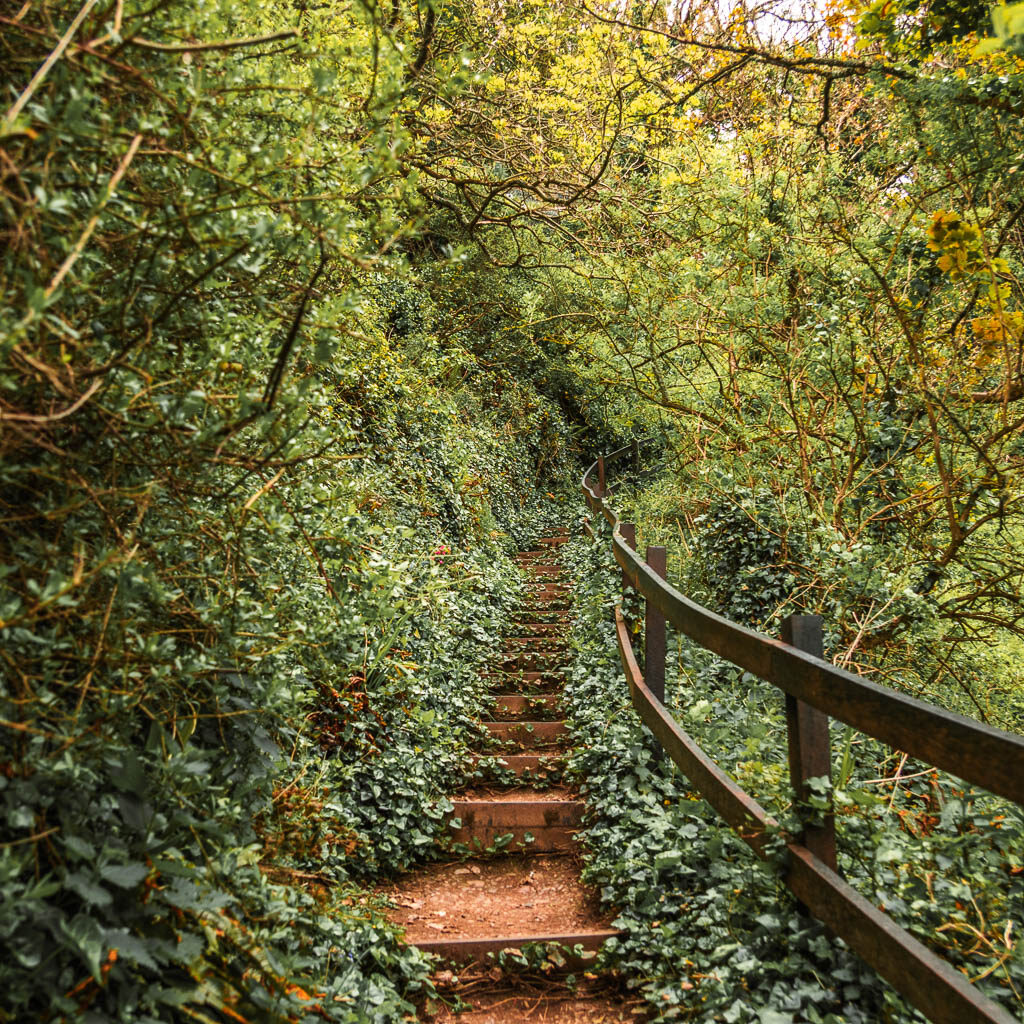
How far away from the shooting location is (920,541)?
6145 millimetres

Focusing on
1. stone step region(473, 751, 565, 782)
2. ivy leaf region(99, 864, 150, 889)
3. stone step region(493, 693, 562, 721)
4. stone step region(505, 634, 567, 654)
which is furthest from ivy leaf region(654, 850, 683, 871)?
stone step region(505, 634, 567, 654)

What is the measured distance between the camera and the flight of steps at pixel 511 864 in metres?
3.84

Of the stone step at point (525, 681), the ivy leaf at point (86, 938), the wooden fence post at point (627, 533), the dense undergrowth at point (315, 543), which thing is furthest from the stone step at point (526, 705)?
the ivy leaf at point (86, 938)

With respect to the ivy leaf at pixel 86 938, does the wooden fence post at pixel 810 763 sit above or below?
below

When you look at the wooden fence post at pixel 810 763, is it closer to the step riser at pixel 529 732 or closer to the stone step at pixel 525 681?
the step riser at pixel 529 732

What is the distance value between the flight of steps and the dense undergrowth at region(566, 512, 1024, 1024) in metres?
0.22

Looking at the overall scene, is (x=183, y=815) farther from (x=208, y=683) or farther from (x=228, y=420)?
(x=228, y=420)

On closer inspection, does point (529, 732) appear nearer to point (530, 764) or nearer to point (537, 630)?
point (530, 764)

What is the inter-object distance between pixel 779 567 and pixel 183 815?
5.27 meters

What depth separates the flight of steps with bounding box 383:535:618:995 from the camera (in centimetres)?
384

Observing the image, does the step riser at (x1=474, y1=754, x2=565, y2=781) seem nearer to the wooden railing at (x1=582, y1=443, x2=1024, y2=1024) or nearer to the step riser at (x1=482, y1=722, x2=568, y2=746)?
the step riser at (x1=482, y1=722, x2=568, y2=746)

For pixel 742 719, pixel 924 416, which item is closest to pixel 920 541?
pixel 924 416

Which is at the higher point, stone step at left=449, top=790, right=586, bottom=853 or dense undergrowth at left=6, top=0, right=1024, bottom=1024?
dense undergrowth at left=6, top=0, right=1024, bottom=1024

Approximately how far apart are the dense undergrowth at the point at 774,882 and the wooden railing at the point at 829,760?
0.45 feet
